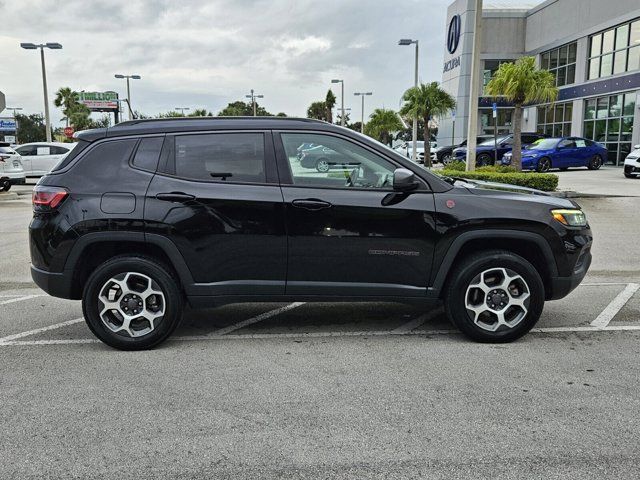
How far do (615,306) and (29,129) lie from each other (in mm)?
106276

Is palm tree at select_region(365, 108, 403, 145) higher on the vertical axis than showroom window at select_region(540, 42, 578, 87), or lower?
lower

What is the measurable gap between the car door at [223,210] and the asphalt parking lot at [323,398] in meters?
0.63

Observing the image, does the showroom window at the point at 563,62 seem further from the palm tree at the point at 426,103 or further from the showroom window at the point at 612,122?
the palm tree at the point at 426,103

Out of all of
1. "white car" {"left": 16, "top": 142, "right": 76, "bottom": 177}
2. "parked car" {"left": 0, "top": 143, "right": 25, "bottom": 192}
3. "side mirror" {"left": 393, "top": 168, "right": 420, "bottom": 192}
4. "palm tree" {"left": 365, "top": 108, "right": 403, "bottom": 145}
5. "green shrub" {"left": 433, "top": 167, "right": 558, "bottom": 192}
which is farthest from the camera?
"palm tree" {"left": 365, "top": 108, "right": 403, "bottom": 145}

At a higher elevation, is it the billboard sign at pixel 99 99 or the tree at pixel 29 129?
the billboard sign at pixel 99 99

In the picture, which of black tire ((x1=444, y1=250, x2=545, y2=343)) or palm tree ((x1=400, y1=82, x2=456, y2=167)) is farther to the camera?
palm tree ((x1=400, y1=82, x2=456, y2=167))

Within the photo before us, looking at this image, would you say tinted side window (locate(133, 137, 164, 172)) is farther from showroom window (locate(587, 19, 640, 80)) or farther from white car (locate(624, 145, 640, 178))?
showroom window (locate(587, 19, 640, 80))

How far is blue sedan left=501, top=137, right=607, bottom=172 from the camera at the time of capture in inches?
995

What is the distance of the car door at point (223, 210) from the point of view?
15.1 feet

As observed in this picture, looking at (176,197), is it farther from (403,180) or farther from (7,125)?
(7,125)

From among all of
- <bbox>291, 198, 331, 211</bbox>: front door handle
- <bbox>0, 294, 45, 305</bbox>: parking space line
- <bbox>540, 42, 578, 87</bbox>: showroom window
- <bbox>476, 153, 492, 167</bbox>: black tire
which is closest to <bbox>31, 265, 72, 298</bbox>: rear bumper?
<bbox>291, 198, 331, 211</bbox>: front door handle

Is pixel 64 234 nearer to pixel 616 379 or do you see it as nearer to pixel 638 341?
pixel 616 379

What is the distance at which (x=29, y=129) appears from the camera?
98.2 m

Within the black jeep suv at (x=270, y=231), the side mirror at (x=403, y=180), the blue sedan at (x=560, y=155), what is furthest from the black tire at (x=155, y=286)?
the blue sedan at (x=560, y=155)
